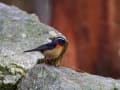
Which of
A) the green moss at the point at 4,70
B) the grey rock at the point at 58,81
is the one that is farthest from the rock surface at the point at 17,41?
the grey rock at the point at 58,81

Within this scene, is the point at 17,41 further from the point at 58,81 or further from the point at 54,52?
the point at 58,81

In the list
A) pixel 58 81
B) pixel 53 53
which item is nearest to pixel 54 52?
pixel 53 53

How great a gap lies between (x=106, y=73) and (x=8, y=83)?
166 inches

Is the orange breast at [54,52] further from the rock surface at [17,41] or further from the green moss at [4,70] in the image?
the green moss at [4,70]

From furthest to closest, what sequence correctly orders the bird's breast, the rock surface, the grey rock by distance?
the rock surface → the bird's breast → the grey rock

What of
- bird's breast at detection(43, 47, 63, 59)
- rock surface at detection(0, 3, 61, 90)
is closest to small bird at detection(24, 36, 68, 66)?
bird's breast at detection(43, 47, 63, 59)

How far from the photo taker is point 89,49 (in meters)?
9.30

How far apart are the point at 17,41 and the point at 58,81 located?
2.87 ft

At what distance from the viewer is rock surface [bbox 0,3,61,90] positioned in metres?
5.22

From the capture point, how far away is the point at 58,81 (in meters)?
4.95

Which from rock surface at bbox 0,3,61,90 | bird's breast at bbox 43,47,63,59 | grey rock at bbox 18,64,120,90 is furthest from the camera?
rock surface at bbox 0,3,61,90

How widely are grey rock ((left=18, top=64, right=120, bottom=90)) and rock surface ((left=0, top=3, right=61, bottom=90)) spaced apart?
0.13m

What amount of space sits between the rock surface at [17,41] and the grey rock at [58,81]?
0.13m

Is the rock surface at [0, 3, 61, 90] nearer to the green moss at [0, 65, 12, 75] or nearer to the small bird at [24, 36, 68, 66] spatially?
the green moss at [0, 65, 12, 75]
